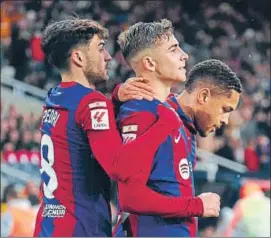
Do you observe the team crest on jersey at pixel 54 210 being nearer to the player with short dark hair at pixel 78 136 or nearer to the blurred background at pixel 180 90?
the player with short dark hair at pixel 78 136

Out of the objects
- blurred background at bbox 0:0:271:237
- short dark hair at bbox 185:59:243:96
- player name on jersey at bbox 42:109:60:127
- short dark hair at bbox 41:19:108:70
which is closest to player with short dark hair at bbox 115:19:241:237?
short dark hair at bbox 185:59:243:96

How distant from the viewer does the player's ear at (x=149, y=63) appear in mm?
2482

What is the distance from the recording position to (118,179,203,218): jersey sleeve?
7.52 ft

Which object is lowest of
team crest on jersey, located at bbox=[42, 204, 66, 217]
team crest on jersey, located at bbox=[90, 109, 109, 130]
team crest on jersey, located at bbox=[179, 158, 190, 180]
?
team crest on jersey, located at bbox=[42, 204, 66, 217]

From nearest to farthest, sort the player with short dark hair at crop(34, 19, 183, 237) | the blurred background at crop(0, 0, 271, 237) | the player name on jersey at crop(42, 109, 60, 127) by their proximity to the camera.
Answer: the player with short dark hair at crop(34, 19, 183, 237)
the player name on jersey at crop(42, 109, 60, 127)
the blurred background at crop(0, 0, 271, 237)

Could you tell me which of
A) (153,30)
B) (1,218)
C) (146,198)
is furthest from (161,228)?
(1,218)

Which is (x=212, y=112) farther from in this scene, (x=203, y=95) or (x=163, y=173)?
(x=163, y=173)

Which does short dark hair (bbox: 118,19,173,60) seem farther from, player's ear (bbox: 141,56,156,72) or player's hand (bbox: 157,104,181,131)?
player's hand (bbox: 157,104,181,131)

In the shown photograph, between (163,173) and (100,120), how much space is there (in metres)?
0.23

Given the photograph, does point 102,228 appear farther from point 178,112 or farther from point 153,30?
point 153,30

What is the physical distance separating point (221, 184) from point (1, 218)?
6.57 feet

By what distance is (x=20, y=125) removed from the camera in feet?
28.9

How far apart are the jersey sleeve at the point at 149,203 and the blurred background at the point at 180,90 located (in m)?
3.28

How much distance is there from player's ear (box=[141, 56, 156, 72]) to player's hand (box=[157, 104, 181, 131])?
0.15 metres
